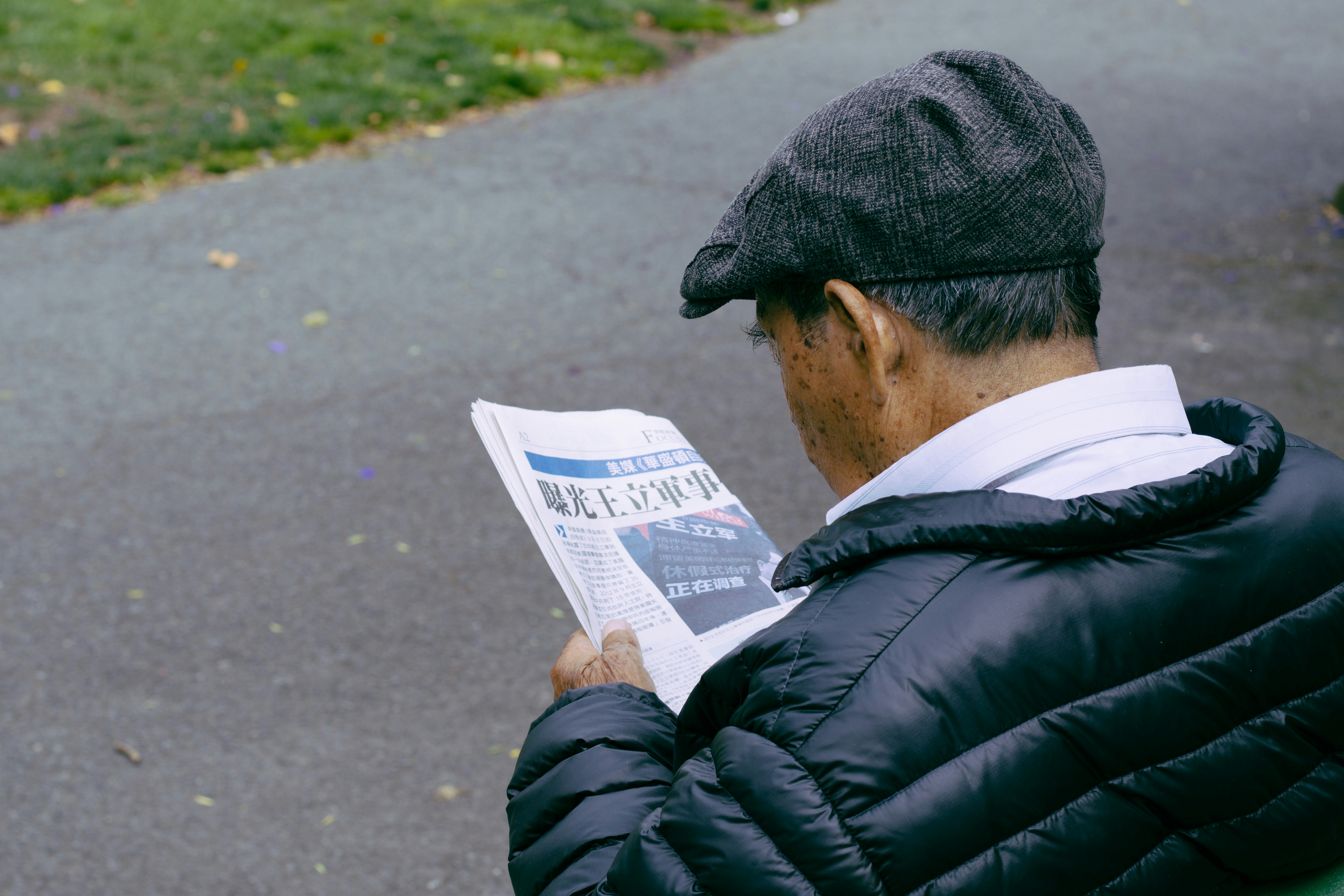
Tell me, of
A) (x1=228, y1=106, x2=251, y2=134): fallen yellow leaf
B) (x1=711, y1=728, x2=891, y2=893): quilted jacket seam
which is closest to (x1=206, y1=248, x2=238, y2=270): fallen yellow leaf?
(x1=228, y1=106, x2=251, y2=134): fallen yellow leaf

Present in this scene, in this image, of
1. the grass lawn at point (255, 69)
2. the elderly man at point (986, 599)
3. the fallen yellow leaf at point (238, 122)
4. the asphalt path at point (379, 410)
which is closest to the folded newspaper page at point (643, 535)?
the elderly man at point (986, 599)

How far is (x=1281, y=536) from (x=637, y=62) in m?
6.15

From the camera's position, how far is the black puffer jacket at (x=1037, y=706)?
2.89ft

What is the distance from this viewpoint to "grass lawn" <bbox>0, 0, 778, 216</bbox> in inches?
208

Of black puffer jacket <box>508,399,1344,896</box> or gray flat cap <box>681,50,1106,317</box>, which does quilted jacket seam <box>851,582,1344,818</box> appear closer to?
black puffer jacket <box>508,399,1344,896</box>

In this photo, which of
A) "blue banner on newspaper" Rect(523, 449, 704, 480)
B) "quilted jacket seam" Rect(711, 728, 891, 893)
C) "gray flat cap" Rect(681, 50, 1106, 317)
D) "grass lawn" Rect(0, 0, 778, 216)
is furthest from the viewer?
"grass lawn" Rect(0, 0, 778, 216)

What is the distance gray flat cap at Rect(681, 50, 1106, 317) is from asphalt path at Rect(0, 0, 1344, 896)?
5.50ft

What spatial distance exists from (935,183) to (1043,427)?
0.26m

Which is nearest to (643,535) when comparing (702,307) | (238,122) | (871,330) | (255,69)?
(702,307)

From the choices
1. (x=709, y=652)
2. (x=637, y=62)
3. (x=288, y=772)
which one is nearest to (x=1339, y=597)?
(x=709, y=652)

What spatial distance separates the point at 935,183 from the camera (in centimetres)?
104

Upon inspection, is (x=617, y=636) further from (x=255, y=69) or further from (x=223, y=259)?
(x=255, y=69)

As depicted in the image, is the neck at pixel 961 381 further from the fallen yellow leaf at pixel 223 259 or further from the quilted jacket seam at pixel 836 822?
the fallen yellow leaf at pixel 223 259

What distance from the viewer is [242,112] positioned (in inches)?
221
